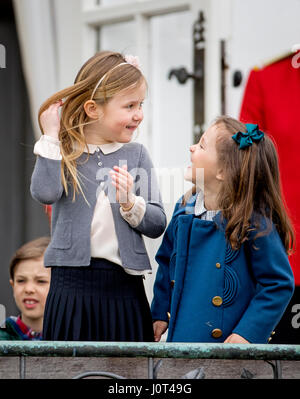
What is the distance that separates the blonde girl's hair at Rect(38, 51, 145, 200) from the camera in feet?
5.20

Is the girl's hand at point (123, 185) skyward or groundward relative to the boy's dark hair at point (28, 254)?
→ skyward

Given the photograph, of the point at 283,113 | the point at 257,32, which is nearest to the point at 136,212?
the point at 283,113

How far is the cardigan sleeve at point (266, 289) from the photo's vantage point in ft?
5.00

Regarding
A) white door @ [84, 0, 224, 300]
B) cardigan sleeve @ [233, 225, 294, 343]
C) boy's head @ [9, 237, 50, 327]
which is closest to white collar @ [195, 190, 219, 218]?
cardigan sleeve @ [233, 225, 294, 343]

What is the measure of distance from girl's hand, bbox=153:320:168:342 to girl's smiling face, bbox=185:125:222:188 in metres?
0.36

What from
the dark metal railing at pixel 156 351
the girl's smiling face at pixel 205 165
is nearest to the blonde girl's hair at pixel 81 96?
the girl's smiling face at pixel 205 165

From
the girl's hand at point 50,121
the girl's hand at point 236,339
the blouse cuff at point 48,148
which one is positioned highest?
the girl's hand at point 50,121

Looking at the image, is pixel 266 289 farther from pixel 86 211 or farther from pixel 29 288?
pixel 29 288

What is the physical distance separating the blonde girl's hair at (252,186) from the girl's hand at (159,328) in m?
0.31

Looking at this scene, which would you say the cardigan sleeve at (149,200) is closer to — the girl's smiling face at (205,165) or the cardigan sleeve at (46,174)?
the girl's smiling face at (205,165)

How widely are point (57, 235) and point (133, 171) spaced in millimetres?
236

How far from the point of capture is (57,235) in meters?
1.60

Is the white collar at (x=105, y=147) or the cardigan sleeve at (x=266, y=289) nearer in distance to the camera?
the cardigan sleeve at (x=266, y=289)

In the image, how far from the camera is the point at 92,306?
1.60 m
